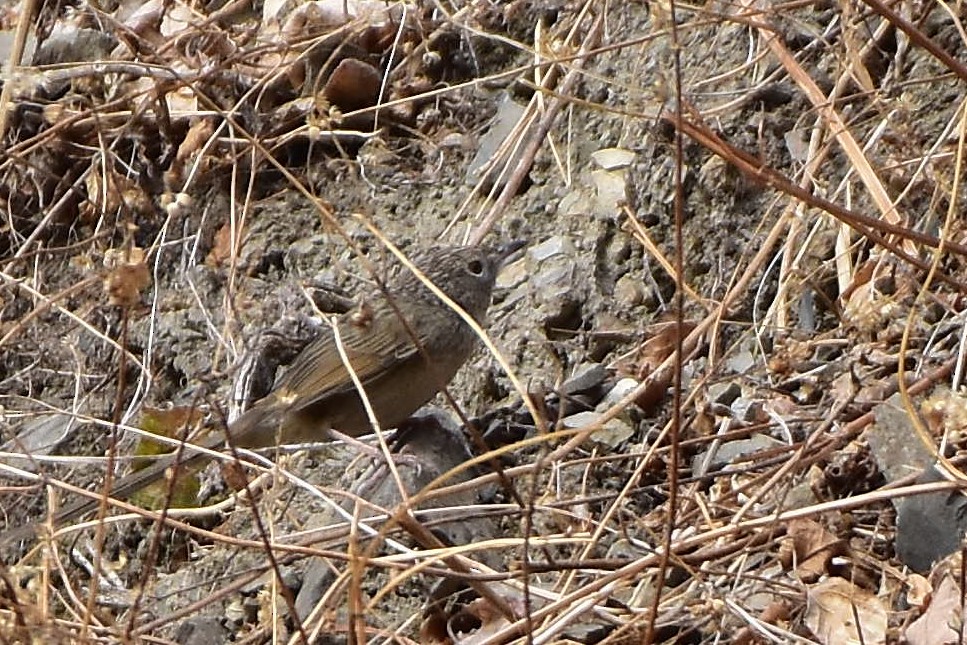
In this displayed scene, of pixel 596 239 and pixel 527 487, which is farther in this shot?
pixel 596 239

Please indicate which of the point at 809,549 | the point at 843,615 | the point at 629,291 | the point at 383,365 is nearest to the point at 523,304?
the point at 629,291

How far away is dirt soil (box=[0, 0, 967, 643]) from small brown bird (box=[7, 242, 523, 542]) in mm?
175

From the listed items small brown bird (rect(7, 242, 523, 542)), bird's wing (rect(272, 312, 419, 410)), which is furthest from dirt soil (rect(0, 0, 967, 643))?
bird's wing (rect(272, 312, 419, 410))

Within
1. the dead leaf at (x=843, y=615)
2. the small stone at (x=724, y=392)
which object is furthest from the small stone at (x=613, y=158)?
the dead leaf at (x=843, y=615)

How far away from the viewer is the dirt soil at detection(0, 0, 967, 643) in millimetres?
4773

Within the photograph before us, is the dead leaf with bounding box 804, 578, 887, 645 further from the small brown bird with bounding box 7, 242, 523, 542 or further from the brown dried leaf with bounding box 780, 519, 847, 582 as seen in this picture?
the small brown bird with bounding box 7, 242, 523, 542

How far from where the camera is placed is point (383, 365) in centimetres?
689

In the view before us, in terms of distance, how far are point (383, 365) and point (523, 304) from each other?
757 mm

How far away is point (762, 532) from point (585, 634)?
63 centimetres

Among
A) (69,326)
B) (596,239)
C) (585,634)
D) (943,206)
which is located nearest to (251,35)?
(69,326)

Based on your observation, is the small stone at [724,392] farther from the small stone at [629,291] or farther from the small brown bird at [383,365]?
the small brown bird at [383,365]

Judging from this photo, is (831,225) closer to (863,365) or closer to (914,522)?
(863,365)

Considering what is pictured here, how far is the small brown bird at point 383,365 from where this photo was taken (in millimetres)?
6707

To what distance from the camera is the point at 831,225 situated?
651cm
